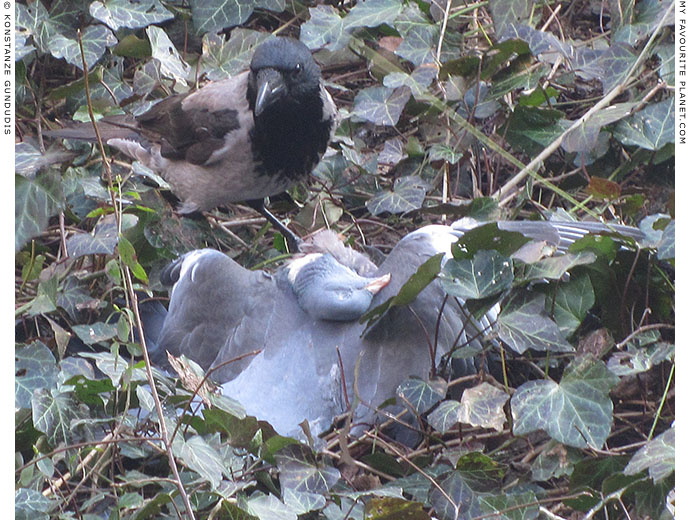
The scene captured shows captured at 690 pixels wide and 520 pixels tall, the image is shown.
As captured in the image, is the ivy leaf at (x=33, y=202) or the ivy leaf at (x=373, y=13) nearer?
the ivy leaf at (x=33, y=202)

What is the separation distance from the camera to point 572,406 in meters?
2.23

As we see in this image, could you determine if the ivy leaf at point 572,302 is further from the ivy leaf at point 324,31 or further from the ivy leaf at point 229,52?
the ivy leaf at point 229,52

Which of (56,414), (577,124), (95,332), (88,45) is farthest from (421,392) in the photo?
(88,45)

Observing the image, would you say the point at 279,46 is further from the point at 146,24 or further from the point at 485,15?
the point at 485,15

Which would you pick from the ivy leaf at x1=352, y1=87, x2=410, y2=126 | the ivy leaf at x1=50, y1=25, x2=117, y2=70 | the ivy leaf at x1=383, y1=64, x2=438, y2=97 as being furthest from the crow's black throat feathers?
the ivy leaf at x1=50, y1=25, x2=117, y2=70

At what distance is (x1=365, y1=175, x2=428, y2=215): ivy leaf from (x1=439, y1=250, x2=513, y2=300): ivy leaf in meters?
0.89

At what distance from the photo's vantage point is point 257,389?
8.53ft

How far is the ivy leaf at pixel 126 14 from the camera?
372cm

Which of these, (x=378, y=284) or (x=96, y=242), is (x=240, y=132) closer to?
(x=96, y=242)

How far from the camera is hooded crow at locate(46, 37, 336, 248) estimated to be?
3426mm

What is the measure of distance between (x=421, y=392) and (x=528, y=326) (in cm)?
31

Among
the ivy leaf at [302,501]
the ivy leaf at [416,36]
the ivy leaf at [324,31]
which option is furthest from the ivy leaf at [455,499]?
the ivy leaf at [324,31]

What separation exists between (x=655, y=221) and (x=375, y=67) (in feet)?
4.96

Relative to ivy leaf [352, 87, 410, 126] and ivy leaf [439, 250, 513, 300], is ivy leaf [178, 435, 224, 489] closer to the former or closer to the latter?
ivy leaf [439, 250, 513, 300]
